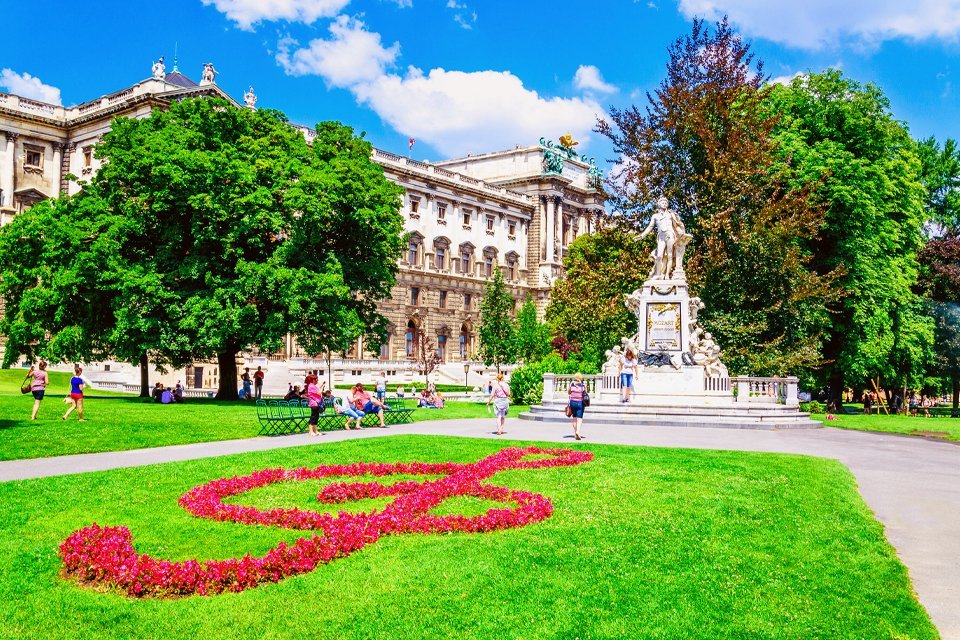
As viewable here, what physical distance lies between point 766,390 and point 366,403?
598 inches

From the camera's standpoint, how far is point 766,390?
29703 millimetres

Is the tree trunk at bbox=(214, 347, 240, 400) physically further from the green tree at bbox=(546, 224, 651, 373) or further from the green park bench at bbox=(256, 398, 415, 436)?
the green tree at bbox=(546, 224, 651, 373)

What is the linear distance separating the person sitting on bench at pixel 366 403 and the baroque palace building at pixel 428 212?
14.0 metres

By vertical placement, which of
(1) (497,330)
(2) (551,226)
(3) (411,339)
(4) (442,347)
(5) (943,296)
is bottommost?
(4) (442,347)

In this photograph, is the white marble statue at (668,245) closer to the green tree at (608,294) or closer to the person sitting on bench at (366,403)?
the green tree at (608,294)

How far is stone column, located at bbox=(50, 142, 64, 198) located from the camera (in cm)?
6150

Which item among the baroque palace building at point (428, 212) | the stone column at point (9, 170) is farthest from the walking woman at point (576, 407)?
the stone column at point (9, 170)

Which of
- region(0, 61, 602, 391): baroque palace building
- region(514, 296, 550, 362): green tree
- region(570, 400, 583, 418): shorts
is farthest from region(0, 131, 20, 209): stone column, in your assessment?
region(570, 400, 583, 418): shorts

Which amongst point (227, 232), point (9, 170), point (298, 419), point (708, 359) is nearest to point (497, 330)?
point (227, 232)

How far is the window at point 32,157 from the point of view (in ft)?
198

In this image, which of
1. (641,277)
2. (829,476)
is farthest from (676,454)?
(641,277)

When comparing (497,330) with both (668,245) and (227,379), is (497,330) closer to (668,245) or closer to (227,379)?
(227,379)

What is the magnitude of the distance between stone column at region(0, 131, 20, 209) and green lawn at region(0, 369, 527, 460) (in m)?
38.9

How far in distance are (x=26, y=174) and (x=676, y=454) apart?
6001cm
